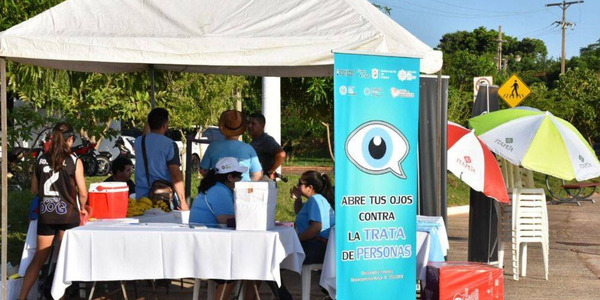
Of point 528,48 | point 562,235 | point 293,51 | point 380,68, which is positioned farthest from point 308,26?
point 528,48

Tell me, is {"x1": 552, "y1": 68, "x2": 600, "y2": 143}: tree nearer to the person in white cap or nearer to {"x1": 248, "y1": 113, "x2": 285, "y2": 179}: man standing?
{"x1": 248, "y1": 113, "x2": 285, "y2": 179}: man standing

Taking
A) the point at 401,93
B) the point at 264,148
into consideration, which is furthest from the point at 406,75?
the point at 264,148

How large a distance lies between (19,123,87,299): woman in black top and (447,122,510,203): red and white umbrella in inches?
161

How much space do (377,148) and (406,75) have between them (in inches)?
25.3

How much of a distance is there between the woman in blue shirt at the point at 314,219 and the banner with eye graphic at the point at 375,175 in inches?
30.9

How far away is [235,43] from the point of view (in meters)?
7.57

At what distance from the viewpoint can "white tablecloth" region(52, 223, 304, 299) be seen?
7160mm

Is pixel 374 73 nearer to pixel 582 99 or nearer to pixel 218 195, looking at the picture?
pixel 218 195

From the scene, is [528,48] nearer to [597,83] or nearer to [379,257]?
[597,83]

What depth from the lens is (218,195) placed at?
766 cm

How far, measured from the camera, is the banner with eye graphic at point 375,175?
699cm

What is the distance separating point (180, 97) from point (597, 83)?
1414 inches

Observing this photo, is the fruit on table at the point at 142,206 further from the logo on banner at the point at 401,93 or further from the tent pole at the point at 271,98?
the tent pole at the point at 271,98

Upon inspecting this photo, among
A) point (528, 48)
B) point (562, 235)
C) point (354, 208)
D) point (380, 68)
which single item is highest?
point (528, 48)
